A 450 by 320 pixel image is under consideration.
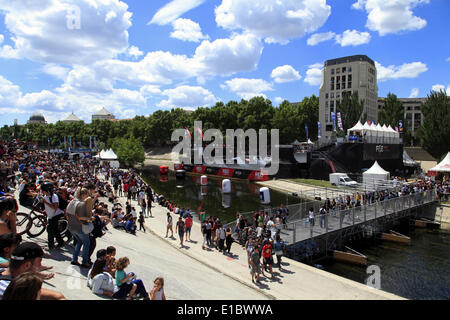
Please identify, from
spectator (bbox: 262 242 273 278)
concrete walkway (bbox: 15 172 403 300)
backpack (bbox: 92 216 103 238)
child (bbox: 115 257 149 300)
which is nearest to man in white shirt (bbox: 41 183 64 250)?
concrete walkway (bbox: 15 172 403 300)

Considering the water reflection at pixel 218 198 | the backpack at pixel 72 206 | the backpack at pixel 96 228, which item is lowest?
the water reflection at pixel 218 198

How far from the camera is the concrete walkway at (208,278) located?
7.26 m

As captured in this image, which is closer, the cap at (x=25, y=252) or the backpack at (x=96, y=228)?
the cap at (x=25, y=252)

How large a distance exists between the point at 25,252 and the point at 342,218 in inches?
743

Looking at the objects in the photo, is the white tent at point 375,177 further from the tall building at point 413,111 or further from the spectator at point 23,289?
the tall building at point 413,111

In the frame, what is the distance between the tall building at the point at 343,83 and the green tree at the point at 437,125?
27.4 metres

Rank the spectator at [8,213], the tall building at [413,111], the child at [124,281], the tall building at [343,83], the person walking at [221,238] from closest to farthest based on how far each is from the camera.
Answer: the spectator at [8,213] < the child at [124,281] < the person walking at [221,238] < the tall building at [343,83] < the tall building at [413,111]

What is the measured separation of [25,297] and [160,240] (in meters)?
14.4

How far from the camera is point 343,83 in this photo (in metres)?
81.4

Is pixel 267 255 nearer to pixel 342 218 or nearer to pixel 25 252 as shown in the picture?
pixel 342 218

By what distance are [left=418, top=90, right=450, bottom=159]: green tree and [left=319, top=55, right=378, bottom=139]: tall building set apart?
89.9ft

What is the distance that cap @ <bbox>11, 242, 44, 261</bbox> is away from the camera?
3951mm

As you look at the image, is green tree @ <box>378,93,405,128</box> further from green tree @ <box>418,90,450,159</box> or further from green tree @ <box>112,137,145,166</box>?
green tree @ <box>112,137,145,166</box>

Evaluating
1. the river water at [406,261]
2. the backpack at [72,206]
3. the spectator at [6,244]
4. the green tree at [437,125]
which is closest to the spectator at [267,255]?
the river water at [406,261]
